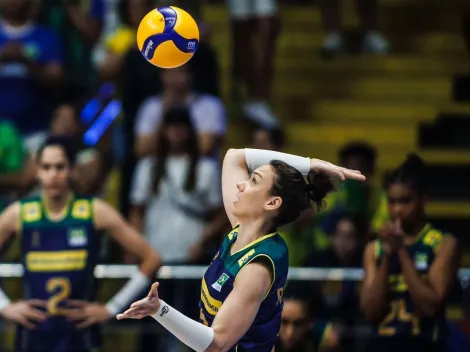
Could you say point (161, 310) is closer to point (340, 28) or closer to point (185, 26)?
point (185, 26)

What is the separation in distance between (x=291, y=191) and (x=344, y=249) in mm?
2815

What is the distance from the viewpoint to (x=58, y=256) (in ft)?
24.8

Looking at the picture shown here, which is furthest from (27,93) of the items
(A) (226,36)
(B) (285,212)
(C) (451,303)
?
(B) (285,212)

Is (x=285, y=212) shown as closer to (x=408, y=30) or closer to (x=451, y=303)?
(x=451, y=303)

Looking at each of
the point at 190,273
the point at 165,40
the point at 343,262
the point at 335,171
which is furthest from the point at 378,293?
the point at 165,40

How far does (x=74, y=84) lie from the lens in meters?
10.6

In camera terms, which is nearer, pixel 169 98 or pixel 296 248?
pixel 296 248

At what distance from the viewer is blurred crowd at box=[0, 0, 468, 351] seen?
856 centimetres

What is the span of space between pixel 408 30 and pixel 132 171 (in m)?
3.52

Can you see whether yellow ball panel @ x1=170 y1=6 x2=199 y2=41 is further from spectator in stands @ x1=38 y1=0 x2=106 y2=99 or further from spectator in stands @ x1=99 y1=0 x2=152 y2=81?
spectator in stands @ x1=38 y1=0 x2=106 y2=99

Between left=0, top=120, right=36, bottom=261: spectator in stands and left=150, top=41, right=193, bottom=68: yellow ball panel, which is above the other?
left=150, top=41, right=193, bottom=68: yellow ball panel

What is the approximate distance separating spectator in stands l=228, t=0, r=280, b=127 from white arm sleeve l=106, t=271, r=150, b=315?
2492 mm

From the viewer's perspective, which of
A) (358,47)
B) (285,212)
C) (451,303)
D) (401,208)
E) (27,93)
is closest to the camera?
(285,212)

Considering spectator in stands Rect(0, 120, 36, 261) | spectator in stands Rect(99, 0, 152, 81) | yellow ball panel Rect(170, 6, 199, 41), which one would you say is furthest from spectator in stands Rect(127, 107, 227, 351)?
yellow ball panel Rect(170, 6, 199, 41)
